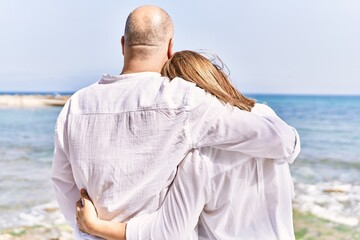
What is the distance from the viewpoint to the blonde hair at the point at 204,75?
1.57 m

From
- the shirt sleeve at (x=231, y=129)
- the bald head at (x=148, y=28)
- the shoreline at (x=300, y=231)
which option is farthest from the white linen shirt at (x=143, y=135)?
the shoreline at (x=300, y=231)

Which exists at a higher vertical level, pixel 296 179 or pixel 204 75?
pixel 204 75

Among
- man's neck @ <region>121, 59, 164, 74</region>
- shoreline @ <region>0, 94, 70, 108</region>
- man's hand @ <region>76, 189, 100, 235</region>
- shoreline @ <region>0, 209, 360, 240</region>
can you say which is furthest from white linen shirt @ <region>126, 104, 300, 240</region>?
shoreline @ <region>0, 94, 70, 108</region>

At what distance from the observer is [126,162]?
1578mm

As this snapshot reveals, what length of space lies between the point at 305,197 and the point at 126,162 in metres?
4.72

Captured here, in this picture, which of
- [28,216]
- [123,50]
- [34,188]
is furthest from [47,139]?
[123,50]

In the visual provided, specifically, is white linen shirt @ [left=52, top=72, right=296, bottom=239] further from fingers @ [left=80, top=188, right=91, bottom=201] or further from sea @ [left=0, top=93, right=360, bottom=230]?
sea @ [left=0, top=93, right=360, bottom=230]

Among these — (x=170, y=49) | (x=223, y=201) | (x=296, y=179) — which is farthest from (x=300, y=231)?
(x=170, y=49)

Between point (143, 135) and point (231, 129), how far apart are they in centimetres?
26

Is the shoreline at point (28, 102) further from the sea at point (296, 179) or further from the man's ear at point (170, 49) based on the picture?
the man's ear at point (170, 49)

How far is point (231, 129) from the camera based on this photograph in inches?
59.2

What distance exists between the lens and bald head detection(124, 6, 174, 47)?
165cm

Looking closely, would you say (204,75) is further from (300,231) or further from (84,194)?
(300,231)

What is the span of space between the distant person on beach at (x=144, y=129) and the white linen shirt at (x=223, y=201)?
0.04m
